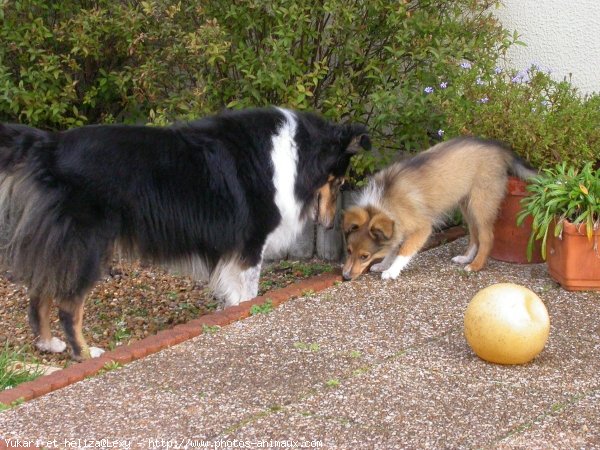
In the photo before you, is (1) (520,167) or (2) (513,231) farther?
(2) (513,231)

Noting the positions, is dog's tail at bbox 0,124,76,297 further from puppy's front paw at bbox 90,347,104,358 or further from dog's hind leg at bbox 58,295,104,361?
puppy's front paw at bbox 90,347,104,358

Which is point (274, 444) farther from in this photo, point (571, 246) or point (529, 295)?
point (571, 246)

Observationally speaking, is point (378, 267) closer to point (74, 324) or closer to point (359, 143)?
point (359, 143)

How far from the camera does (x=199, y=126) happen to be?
5527 mm

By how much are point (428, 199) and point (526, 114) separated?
96 centimetres

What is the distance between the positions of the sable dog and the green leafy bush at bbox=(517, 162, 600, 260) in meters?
0.34

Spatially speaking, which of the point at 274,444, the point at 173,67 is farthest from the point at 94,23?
the point at 274,444

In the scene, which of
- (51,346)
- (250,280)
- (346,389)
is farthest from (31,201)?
(346,389)

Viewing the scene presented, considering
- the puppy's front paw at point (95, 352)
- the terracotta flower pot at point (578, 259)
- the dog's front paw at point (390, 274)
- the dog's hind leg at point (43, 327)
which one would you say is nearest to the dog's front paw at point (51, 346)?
the dog's hind leg at point (43, 327)

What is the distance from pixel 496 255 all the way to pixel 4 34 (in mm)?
4759

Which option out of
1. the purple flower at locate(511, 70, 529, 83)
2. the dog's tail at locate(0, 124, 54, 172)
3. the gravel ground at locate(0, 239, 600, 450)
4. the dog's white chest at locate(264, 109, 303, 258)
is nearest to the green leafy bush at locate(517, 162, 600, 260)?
the gravel ground at locate(0, 239, 600, 450)

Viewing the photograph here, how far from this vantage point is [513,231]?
6305 millimetres

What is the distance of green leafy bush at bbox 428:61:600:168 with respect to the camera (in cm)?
605

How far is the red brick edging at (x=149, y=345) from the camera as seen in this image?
166 inches
